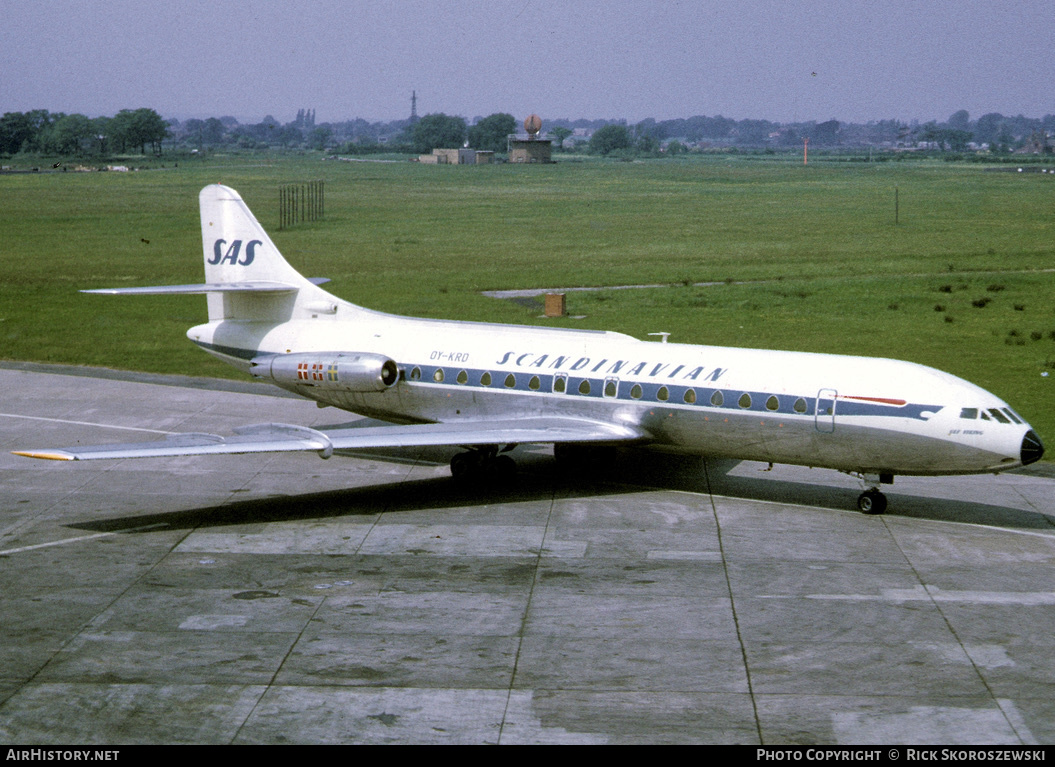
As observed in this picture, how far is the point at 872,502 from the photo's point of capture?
2517cm

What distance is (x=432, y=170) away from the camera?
199875 mm

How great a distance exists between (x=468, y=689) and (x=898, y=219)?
328 ft

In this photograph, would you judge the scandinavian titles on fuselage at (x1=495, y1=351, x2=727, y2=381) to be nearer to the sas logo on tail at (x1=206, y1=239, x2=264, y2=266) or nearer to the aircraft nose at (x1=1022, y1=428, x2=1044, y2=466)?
the aircraft nose at (x1=1022, y1=428, x2=1044, y2=466)

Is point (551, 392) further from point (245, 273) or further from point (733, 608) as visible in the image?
point (245, 273)

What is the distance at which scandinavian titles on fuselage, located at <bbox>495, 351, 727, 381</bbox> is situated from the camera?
25.8 meters

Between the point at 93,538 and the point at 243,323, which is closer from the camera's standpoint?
the point at 93,538

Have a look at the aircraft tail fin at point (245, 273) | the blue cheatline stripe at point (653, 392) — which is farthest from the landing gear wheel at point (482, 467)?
the aircraft tail fin at point (245, 273)

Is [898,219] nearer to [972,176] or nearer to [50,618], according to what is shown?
[972,176]

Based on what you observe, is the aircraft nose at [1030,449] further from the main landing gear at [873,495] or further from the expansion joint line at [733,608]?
the expansion joint line at [733,608]

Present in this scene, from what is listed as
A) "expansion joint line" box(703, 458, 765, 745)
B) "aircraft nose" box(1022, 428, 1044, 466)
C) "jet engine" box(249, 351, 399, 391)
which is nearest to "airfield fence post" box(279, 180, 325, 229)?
"jet engine" box(249, 351, 399, 391)

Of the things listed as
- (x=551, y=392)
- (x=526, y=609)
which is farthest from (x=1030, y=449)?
(x=526, y=609)

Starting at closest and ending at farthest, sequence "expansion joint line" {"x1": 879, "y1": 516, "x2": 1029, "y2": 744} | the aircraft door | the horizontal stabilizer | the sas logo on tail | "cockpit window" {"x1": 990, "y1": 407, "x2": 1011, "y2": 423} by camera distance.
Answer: "expansion joint line" {"x1": 879, "y1": 516, "x2": 1029, "y2": 744} → "cockpit window" {"x1": 990, "y1": 407, "x2": 1011, "y2": 423} → the aircraft door → the horizontal stabilizer → the sas logo on tail

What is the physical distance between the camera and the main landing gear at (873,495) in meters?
25.1
